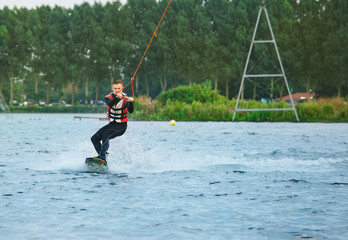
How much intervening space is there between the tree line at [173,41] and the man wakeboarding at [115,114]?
2527 inches

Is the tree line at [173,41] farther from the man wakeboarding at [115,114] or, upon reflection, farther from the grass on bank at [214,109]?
the man wakeboarding at [115,114]

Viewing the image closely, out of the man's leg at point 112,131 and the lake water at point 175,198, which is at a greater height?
the man's leg at point 112,131

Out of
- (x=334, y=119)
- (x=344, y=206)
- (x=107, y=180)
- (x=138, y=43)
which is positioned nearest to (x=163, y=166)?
(x=107, y=180)

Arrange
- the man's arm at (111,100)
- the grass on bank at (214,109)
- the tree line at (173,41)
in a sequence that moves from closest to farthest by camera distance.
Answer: the man's arm at (111,100)
the grass on bank at (214,109)
the tree line at (173,41)

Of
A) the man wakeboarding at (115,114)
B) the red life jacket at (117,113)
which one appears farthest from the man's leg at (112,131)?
the red life jacket at (117,113)

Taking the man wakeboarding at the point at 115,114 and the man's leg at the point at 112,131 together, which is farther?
the man's leg at the point at 112,131

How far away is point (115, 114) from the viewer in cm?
1290

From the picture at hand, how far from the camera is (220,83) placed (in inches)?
3767

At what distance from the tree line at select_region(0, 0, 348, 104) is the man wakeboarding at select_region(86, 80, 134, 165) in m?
64.2

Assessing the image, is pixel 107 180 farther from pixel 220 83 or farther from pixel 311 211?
pixel 220 83

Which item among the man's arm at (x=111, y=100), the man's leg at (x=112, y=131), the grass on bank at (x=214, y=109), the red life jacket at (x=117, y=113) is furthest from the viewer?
the grass on bank at (x=214, y=109)

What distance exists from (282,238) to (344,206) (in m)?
2.56

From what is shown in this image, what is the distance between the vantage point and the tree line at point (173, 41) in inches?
2970

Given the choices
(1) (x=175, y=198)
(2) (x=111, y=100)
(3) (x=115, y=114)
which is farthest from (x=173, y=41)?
(1) (x=175, y=198)
